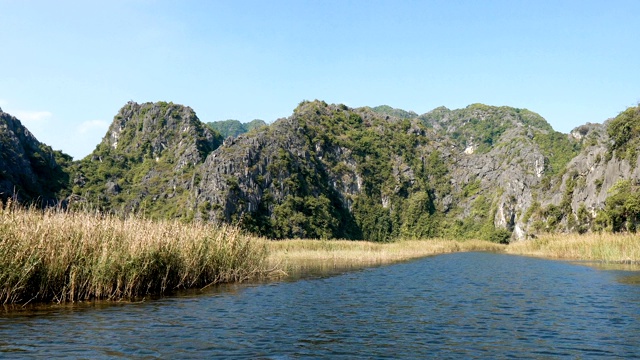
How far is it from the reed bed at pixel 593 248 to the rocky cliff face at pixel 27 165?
12076cm

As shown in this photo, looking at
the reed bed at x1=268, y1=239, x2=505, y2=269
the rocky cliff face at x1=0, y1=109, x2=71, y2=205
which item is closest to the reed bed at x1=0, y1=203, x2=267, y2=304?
the reed bed at x1=268, y1=239, x2=505, y2=269

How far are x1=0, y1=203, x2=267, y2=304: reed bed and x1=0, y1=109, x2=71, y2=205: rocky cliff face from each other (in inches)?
4754

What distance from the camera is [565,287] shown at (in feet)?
94.8

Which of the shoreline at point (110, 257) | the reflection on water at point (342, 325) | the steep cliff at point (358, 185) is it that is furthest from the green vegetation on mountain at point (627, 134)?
the shoreline at point (110, 257)

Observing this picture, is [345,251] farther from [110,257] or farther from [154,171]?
[154,171]

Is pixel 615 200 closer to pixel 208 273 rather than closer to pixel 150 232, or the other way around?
pixel 208 273

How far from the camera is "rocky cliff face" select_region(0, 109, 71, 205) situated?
138 metres

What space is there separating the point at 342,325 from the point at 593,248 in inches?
1625

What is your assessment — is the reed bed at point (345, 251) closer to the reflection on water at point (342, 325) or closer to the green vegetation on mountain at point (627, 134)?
the reflection on water at point (342, 325)

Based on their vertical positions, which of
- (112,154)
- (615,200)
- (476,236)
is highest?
(112,154)

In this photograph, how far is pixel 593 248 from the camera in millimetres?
50531

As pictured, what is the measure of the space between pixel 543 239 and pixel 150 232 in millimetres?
57999

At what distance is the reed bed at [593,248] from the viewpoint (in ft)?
146

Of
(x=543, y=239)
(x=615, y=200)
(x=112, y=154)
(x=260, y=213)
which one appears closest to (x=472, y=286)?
(x=543, y=239)
